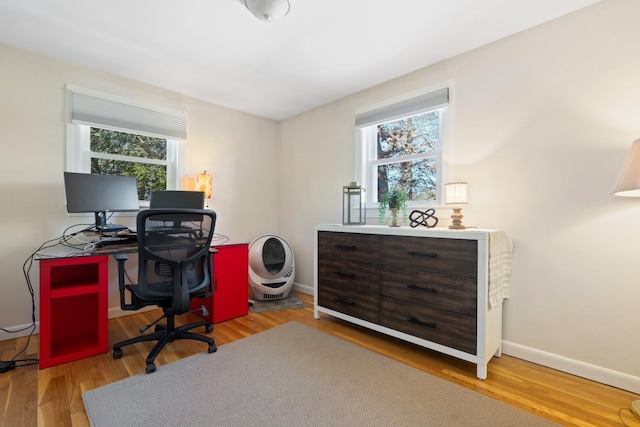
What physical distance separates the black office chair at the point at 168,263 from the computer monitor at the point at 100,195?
0.78 m

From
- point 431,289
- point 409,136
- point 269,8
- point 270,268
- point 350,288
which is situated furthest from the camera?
point 270,268

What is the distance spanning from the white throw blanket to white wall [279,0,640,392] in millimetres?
63

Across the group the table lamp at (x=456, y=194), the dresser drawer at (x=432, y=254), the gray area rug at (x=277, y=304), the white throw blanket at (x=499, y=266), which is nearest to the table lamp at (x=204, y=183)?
the gray area rug at (x=277, y=304)

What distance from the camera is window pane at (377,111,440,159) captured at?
8.79 feet

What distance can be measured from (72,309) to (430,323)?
281cm

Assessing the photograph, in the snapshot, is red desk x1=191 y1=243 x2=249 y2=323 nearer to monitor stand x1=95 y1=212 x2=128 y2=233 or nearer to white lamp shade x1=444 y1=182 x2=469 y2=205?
monitor stand x1=95 y1=212 x2=128 y2=233

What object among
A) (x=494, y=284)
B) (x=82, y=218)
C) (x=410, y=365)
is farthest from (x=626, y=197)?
(x=82, y=218)

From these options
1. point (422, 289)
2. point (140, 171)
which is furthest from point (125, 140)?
point (422, 289)

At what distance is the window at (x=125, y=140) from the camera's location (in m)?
2.65

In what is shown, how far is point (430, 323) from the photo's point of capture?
203 cm

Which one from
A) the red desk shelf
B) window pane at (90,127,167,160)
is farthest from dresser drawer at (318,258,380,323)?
window pane at (90,127,167,160)

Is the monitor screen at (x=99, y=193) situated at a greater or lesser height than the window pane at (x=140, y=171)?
lesser

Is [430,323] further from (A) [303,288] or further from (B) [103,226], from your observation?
(B) [103,226]

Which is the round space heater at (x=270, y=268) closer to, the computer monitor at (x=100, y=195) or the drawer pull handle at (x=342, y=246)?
the drawer pull handle at (x=342, y=246)
